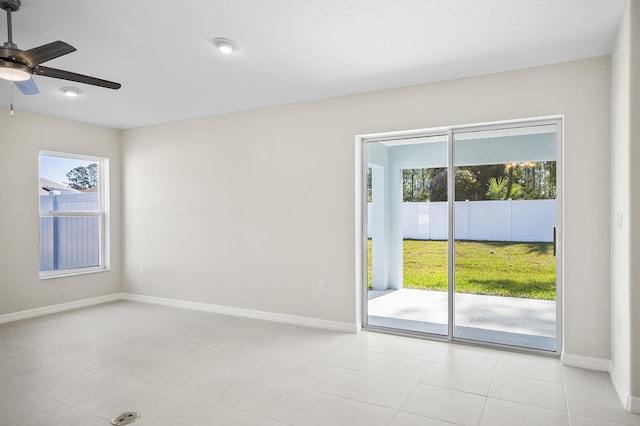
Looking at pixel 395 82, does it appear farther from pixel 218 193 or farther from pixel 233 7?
pixel 218 193

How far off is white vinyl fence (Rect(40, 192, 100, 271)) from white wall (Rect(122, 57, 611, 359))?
0.46 metres

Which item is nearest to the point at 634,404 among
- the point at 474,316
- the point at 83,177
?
the point at 474,316

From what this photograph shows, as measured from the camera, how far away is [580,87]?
337 cm

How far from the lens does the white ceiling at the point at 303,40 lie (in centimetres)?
255

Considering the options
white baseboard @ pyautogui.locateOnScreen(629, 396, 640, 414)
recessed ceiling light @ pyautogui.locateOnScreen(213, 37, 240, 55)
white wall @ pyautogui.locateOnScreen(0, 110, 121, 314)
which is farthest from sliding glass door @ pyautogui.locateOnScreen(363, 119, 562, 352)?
white wall @ pyautogui.locateOnScreen(0, 110, 121, 314)

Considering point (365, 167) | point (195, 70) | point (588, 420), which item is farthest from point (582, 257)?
point (195, 70)

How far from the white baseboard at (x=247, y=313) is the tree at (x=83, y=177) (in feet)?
5.61

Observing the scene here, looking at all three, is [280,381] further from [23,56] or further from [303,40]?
[23,56]

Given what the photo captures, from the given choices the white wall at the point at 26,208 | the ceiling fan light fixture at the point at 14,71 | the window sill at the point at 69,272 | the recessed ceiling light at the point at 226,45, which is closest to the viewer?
the ceiling fan light fixture at the point at 14,71

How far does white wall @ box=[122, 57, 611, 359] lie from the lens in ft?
11.0

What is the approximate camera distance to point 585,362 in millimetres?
3318

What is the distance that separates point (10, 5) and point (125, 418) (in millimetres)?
2574

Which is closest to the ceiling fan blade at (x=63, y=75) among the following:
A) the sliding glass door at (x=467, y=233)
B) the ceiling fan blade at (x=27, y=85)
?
the ceiling fan blade at (x=27, y=85)

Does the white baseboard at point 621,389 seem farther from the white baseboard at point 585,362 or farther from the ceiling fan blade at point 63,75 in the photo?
the ceiling fan blade at point 63,75
